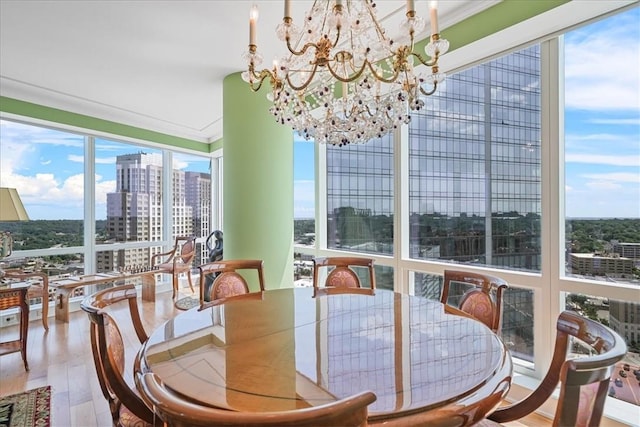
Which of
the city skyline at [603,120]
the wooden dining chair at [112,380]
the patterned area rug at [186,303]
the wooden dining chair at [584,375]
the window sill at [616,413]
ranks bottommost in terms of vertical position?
the patterned area rug at [186,303]

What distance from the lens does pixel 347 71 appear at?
2.13 meters

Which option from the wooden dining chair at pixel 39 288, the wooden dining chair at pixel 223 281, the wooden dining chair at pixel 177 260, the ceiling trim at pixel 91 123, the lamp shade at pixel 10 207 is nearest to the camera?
the wooden dining chair at pixel 223 281

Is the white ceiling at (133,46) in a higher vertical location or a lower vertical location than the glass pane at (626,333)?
higher

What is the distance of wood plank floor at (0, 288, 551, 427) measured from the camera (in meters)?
2.13

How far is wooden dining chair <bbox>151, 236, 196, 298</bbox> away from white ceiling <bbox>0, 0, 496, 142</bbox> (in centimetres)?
236

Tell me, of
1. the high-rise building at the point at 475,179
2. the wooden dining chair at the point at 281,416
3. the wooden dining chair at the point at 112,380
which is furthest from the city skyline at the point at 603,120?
the wooden dining chair at the point at 112,380

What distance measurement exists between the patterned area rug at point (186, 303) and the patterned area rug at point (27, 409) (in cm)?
194

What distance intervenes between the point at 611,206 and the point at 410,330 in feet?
5.46

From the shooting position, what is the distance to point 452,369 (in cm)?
106

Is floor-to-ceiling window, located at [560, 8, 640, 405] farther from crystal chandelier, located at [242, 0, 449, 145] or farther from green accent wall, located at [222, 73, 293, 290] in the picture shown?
green accent wall, located at [222, 73, 293, 290]

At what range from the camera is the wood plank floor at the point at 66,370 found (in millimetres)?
2131

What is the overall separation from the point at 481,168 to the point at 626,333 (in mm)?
1424

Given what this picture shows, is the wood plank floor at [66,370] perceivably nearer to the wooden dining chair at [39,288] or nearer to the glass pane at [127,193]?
the wooden dining chair at [39,288]

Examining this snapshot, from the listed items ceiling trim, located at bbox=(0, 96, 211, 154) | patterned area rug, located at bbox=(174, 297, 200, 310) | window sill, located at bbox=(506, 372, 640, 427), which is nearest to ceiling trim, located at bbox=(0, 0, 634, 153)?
ceiling trim, located at bbox=(0, 96, 211, 154)
